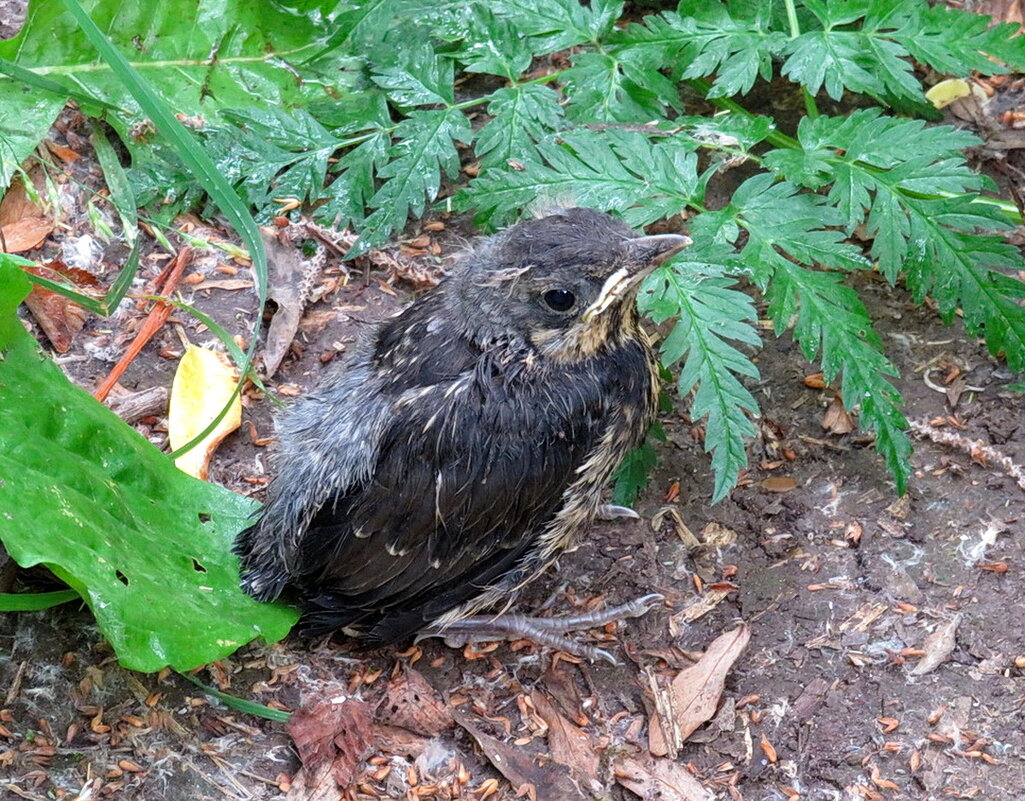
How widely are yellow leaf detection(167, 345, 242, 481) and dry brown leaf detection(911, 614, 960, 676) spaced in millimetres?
1940

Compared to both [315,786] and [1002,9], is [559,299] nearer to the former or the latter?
[315,786]

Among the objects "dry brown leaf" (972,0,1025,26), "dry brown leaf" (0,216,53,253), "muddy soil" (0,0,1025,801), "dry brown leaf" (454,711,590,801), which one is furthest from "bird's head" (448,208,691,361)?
"dry brown leaf" (972,0,1025,26)

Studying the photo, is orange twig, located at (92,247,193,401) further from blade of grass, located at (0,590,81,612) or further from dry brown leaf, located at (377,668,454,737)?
dry brown leaf, located at (377,668,454,737)

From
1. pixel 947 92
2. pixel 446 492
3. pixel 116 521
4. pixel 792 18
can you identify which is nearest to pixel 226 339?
pixel 116 521

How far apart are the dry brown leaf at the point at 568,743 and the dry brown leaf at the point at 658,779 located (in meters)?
0.07

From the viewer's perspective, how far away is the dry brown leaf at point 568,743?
9.54 ft

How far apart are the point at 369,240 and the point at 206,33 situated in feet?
3.08

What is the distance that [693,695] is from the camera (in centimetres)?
301

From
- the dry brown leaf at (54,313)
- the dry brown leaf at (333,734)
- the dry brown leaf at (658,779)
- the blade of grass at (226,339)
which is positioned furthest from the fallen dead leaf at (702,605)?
the dry brown leaf at (54,313)

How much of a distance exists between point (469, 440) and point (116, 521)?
2.75ft

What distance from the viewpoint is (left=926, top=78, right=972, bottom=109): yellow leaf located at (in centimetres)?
406

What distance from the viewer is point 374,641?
3.06 meters

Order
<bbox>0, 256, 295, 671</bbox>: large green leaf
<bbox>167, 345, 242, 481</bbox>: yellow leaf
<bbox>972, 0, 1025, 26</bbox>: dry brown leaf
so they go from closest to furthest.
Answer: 1. <bbox>0, 256, 295, 671</bbox>: large green leaf
2. <bbox>167, 345, 242, 481</bbox>: yellow leaf
3. <bbox>972, 0, 1025, 26</bbox>: dry brown leaf

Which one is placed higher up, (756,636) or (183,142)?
(183,142)
